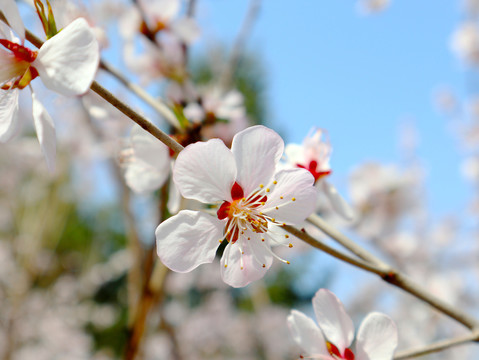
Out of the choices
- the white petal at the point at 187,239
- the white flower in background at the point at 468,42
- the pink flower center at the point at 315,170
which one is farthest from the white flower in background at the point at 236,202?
the white flower in background at the point at 468,42

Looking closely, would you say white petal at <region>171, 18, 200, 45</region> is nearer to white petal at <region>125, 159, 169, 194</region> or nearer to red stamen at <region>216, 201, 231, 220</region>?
white petal at <region>125, 159, 169, 194</region>

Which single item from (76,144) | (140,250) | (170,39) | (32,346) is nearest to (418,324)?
(140,250)

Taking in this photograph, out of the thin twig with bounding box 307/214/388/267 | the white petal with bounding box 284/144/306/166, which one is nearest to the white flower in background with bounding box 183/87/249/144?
the white petal with bounding box 284/144/306/166

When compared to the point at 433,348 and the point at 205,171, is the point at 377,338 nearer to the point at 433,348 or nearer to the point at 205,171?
the point at 433,348

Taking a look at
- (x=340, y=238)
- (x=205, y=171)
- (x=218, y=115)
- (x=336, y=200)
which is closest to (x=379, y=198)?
(x=218, y=115)

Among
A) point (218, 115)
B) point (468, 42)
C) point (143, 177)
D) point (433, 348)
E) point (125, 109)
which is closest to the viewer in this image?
point (125, 109)

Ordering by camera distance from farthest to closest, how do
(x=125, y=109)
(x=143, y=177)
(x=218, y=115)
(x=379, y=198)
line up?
(x=379, y=198) < (x=218, y=115) < (x=143, y=177) < (x=125, y=109)

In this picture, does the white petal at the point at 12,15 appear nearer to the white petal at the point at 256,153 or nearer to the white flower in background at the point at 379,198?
the white petal at the point at 256,153
